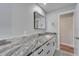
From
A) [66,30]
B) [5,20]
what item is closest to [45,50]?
[5,20]

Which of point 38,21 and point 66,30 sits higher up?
point 38,21

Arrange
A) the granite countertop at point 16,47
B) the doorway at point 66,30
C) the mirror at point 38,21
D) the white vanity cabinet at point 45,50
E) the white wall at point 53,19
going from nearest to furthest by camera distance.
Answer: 1. the granite countertop at point 16,47
2. the white vanity cabinet at point 45,50
3. the white wall at point 53,19
4. the doorway at point 66,30
5. the mirror at point 38,21

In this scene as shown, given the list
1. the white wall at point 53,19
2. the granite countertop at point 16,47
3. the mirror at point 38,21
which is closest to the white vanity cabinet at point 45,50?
the granite countertop at point 16,47

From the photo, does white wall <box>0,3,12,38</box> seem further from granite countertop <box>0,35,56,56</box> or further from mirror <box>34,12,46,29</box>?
mirror <box>34,12,46,29</box>

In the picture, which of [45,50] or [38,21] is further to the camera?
[38,21]

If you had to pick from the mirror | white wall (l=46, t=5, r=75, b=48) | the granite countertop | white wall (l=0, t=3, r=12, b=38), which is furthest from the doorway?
white wall (l=0, t=3, r=12, b=38)

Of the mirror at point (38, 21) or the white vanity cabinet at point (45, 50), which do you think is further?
the mirror at point (38, 21)

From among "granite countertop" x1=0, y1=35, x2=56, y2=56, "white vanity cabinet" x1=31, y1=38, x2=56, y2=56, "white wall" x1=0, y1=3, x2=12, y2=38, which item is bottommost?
"white vanity cabinet" x1=31, y1=38, x2=56, y2=56

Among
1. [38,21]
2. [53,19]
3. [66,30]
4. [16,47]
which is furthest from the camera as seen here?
[66,30]

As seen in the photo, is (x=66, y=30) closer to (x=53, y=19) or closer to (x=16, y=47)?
(x=53, y=19)

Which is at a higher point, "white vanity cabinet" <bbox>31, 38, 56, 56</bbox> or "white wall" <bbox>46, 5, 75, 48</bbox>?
"white wall" <bbox>46, 5, 75, 48</bbox>

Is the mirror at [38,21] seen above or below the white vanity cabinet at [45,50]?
above

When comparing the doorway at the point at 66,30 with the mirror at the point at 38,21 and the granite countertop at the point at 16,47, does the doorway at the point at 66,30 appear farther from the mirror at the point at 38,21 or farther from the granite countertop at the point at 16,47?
the granite countertop at the point at 16,47

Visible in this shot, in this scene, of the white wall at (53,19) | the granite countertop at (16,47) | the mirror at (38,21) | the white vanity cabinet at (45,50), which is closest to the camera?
the granite countertop at (16,47)
